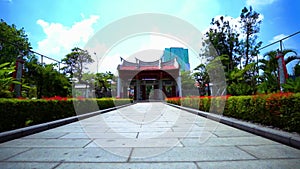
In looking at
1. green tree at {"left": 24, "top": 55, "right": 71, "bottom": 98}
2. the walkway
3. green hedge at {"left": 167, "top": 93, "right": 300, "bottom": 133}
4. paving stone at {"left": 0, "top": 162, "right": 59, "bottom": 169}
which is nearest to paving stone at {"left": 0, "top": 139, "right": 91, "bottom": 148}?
the walkway

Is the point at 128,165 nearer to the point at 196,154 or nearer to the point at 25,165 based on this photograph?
the point at 196,154

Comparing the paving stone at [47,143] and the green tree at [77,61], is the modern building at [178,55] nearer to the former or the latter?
the green tree at [77,61]

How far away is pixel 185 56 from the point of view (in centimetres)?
3688

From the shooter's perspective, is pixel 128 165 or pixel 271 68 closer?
pixel 128 165

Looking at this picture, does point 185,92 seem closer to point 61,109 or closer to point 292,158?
point 61,109

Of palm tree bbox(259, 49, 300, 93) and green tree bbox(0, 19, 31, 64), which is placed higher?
green tree bbox(0, 19, 31, 64)

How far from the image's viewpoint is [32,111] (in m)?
4.89

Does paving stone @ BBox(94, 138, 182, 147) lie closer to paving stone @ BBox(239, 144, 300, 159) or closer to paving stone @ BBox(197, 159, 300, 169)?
paving stone @ BBox(197, 159, 300, 169)

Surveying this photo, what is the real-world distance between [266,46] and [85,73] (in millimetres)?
23642

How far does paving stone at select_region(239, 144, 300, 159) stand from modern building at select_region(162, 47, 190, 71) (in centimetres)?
2610

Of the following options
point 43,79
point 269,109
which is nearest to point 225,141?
point 269,109

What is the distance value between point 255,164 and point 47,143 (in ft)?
11.2

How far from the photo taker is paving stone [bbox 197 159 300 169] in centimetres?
223


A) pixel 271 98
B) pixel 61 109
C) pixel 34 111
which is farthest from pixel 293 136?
pixel 61 109
